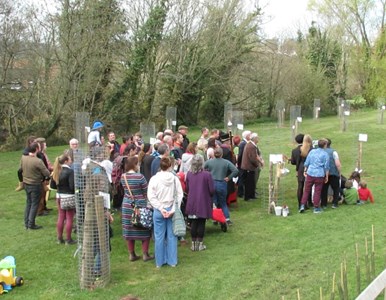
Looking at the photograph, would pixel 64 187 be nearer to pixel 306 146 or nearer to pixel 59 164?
pixel 59 164

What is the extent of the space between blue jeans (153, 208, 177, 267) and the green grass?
0.16 meters

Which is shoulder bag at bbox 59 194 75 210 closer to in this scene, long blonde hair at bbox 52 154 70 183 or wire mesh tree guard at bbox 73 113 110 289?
long blonde hair at bbox 52 154 70 183

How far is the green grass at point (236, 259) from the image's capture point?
5961 millimetres

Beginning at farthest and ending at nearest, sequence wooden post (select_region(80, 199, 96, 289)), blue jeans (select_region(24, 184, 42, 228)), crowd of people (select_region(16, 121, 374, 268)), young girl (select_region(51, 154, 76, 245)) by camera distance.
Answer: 1. blue jeans (select_region(24, 184, 42, 228))
2. young girl (select_region(51, 154, 76, 245))
3. crowd of people (select_region(16, 121, 374, 268))
4. wooden post (select_region(80, 199, 96, 289))

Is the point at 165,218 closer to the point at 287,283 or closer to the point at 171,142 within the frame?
the point at 287,283

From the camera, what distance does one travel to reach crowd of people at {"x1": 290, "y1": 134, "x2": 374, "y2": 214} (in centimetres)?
922

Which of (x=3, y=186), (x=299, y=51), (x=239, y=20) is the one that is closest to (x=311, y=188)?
(x=3, y=186)

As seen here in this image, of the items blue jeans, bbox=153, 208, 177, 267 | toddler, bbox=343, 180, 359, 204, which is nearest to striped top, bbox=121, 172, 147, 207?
blue jeans, bbox=153, 208, 177, 267

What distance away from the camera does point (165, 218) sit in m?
6.73

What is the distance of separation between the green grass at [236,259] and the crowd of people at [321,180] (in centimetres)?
28

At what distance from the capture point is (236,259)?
23.1 feet

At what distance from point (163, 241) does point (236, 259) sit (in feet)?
3.61

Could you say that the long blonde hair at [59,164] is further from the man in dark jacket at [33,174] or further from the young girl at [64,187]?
the man in dark jacket at [33,174]

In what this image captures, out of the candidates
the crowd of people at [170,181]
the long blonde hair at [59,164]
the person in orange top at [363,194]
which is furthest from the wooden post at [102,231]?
the person in orange top at [363,194]
